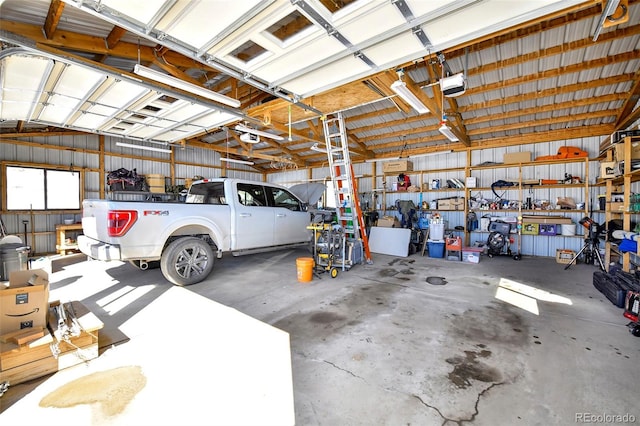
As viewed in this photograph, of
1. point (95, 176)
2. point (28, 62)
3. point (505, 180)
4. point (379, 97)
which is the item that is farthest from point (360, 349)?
point (95, 176)

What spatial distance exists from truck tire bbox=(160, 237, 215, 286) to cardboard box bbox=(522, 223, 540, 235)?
814cm

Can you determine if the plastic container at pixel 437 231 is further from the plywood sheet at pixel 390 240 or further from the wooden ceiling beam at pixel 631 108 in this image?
the wooden ceiling beam at pixel 631 108

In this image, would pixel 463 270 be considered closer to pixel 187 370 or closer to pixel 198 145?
pixel 187 370

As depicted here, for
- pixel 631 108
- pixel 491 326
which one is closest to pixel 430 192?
pixel 631 108

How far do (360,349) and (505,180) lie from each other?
8014mm

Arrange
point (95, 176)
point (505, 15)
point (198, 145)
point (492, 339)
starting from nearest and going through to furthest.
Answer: point (505, 15)
point (492, 339)
point (95, 176)
point (198, 145)

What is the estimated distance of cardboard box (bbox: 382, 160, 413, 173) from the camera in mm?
9430

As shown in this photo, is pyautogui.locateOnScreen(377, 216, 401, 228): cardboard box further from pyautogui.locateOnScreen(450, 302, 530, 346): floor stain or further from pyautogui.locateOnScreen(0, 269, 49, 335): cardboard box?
pyautogui.locateOnScreen(0, 269, 49, 335): cardboard box

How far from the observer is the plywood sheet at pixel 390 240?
298 inches

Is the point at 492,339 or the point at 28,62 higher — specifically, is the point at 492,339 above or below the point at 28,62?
below

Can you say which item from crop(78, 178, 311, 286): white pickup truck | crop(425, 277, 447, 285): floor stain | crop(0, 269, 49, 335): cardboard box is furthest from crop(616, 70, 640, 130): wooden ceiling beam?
crop(0, 269, 49, 335): cardboard box

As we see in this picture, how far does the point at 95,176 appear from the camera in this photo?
28.8 ft

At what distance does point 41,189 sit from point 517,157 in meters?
13.7

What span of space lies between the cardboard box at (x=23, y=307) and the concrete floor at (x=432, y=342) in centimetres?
53
